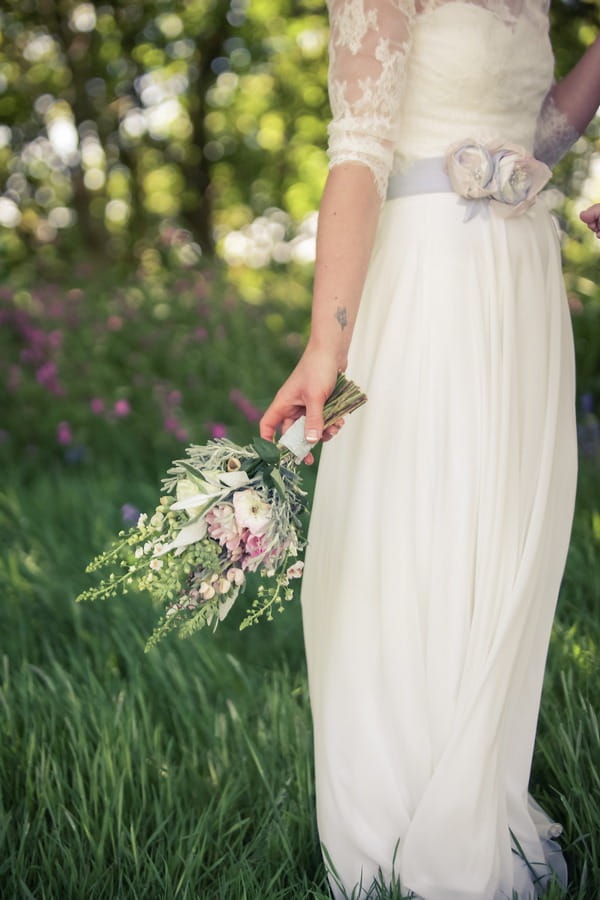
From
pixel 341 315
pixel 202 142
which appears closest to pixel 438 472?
pixel 341 315

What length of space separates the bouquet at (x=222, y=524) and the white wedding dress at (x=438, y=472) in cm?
21

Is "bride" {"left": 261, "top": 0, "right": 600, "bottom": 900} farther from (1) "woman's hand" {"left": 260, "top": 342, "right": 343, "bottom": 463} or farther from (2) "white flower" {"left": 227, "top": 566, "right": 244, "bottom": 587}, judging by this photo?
(2) "white flower" {"left": 227, "top": 566, "right": 244, "bottom": 587}

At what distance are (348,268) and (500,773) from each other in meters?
0.90

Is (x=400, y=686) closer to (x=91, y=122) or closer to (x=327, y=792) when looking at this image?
(x=327, y=792)

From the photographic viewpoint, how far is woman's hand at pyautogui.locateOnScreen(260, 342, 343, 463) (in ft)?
4.94

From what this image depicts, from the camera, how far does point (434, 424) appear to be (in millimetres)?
1644

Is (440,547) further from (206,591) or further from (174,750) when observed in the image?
(174,750)

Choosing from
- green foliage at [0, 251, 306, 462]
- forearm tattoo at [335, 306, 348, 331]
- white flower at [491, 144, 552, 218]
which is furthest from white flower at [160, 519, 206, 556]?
green foliage at [0, 251, 306, 462]

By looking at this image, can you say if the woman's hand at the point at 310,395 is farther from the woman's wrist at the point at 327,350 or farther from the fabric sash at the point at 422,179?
the fabric sash at the point at 422,179

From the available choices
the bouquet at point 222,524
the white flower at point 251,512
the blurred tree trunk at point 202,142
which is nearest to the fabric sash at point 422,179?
the bouquet at point 222,524

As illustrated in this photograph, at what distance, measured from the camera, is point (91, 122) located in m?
10.1

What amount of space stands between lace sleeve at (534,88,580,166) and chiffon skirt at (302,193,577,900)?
0.82ft

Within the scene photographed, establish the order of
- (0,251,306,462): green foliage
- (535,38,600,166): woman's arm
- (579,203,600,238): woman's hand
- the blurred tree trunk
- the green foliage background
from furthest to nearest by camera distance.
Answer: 1. the blurred tree trunk
2. (0,251,306,462): green foliage
3. the green foliage background
4. (535,38,600,166): woman's arm
5. (579,203,600,238): woman's hand

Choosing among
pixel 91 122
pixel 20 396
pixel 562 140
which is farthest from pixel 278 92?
pixel 562 140
